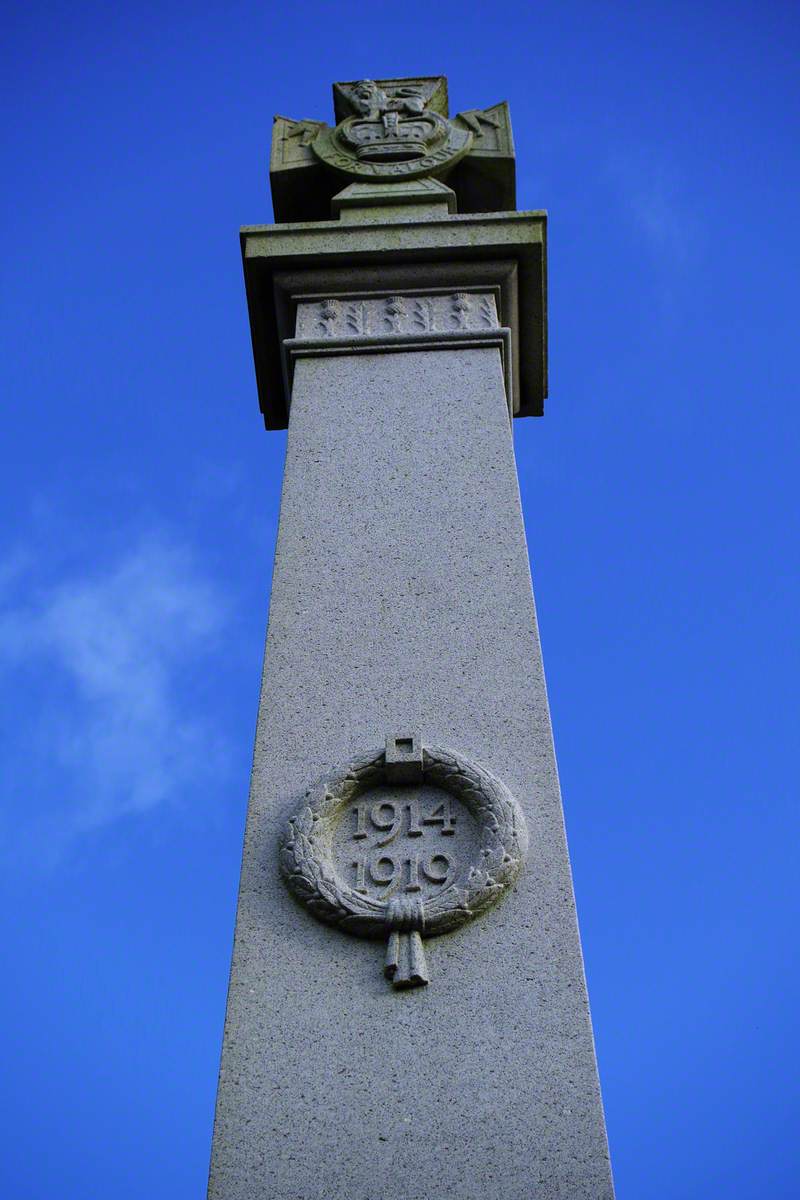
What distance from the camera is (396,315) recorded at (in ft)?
24.4

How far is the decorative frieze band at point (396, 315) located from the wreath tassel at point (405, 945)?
3738 mm

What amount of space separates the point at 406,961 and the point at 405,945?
0.20ft

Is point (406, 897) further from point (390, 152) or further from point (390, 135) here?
point (390, 135)

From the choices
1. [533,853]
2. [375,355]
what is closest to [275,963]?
[533,853]

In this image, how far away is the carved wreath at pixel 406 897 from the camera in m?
4.40

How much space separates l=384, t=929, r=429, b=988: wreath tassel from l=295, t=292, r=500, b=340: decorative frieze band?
382 cm

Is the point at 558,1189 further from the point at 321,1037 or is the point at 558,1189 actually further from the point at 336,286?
the point at 336,286

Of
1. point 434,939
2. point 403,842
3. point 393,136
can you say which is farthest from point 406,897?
point 393,136

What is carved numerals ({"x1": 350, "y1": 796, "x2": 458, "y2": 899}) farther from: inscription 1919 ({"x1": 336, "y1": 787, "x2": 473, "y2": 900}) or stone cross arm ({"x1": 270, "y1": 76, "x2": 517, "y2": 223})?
stone cross arm ({"x1": 270, "y1": 76, "x2": 517, "y2": 223})

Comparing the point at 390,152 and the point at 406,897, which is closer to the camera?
the point at 406,897

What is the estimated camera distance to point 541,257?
7676mm

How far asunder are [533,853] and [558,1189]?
1.20 metres

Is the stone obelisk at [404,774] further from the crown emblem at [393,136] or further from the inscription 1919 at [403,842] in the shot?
the crown emblem at [393,136]

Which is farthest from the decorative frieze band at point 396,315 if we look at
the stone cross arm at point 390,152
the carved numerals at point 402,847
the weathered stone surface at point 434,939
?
the carved numerals at point 402,847
